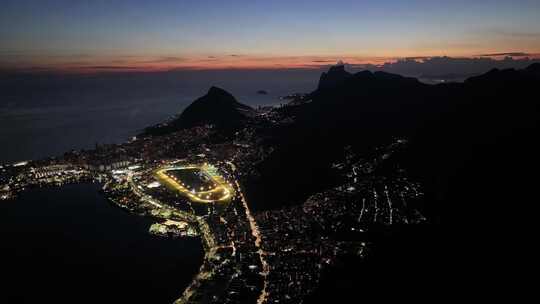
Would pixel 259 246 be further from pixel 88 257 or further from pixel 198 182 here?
pixel 198 182

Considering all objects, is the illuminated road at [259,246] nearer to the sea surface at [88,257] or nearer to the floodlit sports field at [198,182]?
the floodlit sports field at [198,182]

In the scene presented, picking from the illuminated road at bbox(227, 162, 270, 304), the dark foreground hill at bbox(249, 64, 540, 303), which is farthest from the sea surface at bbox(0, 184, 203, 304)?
the dark foreground hill at bbox(249, 64, 540, 303)

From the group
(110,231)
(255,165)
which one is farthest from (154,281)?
(255,165)

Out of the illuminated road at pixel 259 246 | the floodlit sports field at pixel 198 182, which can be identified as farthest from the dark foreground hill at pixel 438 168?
the floodlit sports field at pixel 198 182

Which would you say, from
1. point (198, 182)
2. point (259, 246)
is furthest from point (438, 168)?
point (198, 182)

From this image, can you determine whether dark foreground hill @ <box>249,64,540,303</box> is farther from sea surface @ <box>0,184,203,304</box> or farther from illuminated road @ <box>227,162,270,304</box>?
sea surface @ <box>0,184,203,304</box>

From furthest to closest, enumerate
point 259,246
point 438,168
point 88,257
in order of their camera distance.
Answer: point 438,168 < point 88,257 < point 259,246

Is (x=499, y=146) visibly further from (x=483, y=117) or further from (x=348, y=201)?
(x=348, y=201)

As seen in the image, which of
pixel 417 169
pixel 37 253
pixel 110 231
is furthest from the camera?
pixel 417 169
